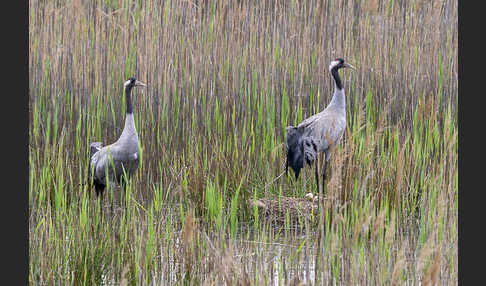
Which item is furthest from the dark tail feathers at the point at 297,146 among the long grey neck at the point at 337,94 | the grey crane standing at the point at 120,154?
the grey crane standing at the point at 120,154

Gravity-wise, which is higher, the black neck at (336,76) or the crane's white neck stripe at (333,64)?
the crane's white neck stripe at (333,64)

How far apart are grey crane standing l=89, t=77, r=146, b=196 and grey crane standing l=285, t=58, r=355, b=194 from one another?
107cm

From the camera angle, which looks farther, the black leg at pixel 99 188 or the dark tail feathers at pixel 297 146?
the black leg at pixel 99 188

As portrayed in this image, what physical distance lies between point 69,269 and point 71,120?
1.72m

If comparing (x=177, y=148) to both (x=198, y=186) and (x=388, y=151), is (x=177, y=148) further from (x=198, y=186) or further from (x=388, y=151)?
(x=388, y=151)

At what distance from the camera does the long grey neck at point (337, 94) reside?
5.02m

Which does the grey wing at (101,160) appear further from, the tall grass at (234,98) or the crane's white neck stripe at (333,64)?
the crane's white neck stripe at (333,64)

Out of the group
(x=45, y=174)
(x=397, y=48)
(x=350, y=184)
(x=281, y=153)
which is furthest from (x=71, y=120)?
(x=397, y=48)

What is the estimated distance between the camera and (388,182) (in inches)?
168

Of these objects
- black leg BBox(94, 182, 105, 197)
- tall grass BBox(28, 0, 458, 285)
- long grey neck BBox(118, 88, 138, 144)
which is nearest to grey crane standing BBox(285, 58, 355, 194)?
tall grass BBox(28, 0, 458, 285)

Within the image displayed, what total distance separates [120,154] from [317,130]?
1409 mm

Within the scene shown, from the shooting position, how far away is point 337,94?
199 inches

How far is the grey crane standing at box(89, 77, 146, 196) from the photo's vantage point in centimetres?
465

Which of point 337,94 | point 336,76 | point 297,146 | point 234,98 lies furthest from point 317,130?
point 234,98
